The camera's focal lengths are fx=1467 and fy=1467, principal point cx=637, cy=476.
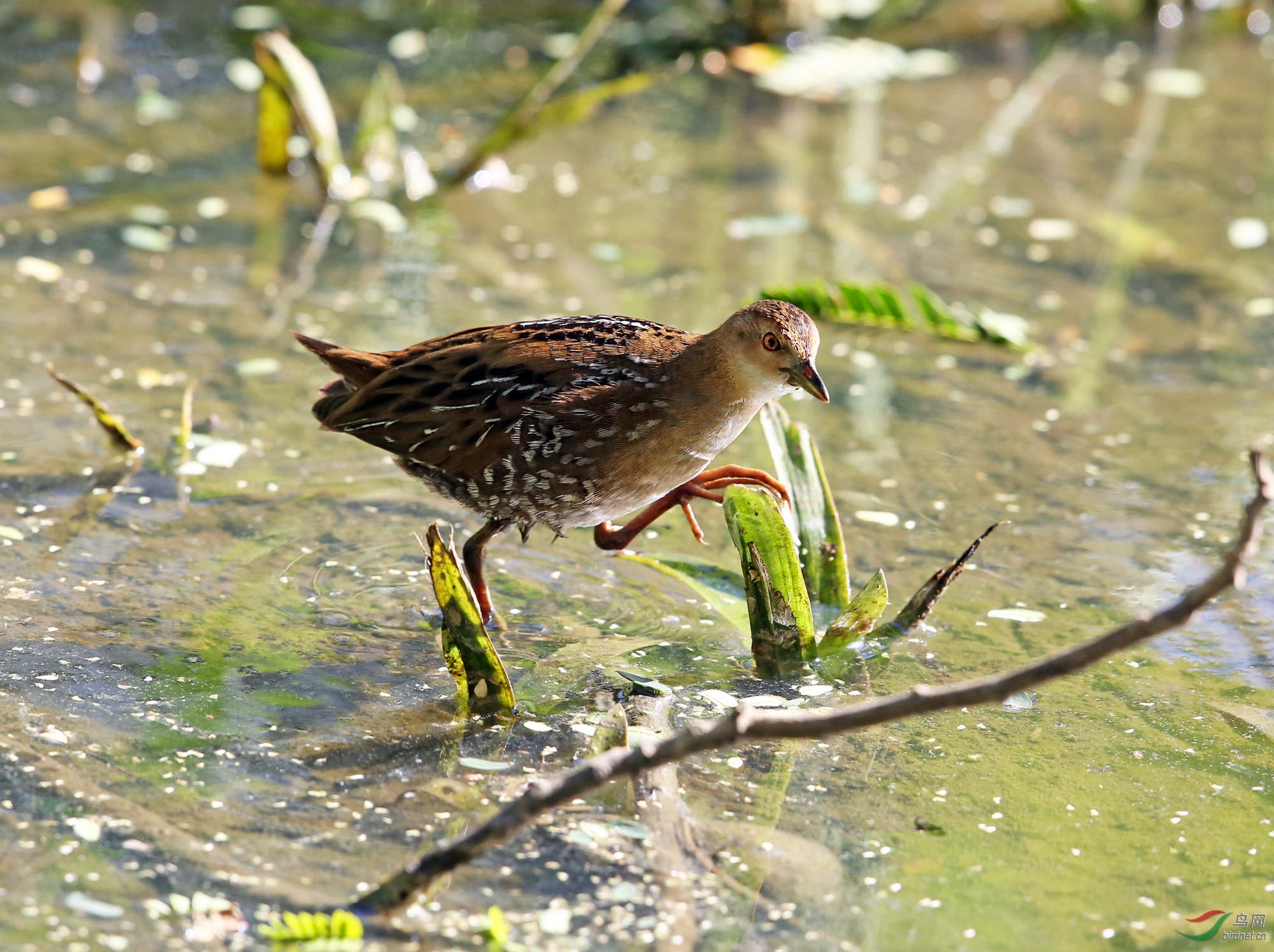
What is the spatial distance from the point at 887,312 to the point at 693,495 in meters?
1.73

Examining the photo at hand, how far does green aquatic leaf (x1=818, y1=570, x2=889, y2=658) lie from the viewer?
3729 millimetres

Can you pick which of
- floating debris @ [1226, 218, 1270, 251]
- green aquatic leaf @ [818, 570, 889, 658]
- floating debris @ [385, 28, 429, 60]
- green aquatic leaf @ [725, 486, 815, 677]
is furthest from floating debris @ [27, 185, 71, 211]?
floating debris @ [1226, 218, 1270, 251]

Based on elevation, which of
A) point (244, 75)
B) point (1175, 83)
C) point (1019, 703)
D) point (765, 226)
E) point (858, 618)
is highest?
point (244, 75)

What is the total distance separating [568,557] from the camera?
4.42 meters

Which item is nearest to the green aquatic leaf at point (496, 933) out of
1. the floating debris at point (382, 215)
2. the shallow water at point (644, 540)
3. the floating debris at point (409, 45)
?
the shallow water at point (644, 540)

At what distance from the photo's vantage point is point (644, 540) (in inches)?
180

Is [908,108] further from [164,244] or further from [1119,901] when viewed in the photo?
[1119,901]

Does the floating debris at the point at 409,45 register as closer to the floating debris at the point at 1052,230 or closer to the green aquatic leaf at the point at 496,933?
the floating debris at the point at 1052,230

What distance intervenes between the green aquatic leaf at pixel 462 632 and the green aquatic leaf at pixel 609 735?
0.96ft

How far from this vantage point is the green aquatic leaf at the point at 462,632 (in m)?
3.41

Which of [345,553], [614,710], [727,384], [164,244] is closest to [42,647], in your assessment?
[345,553]

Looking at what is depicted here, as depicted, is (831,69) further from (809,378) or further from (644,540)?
(809,378)

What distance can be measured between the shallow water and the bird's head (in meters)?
0.77

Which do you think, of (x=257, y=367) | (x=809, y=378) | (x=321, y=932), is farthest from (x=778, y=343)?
(x=257, y=367)
